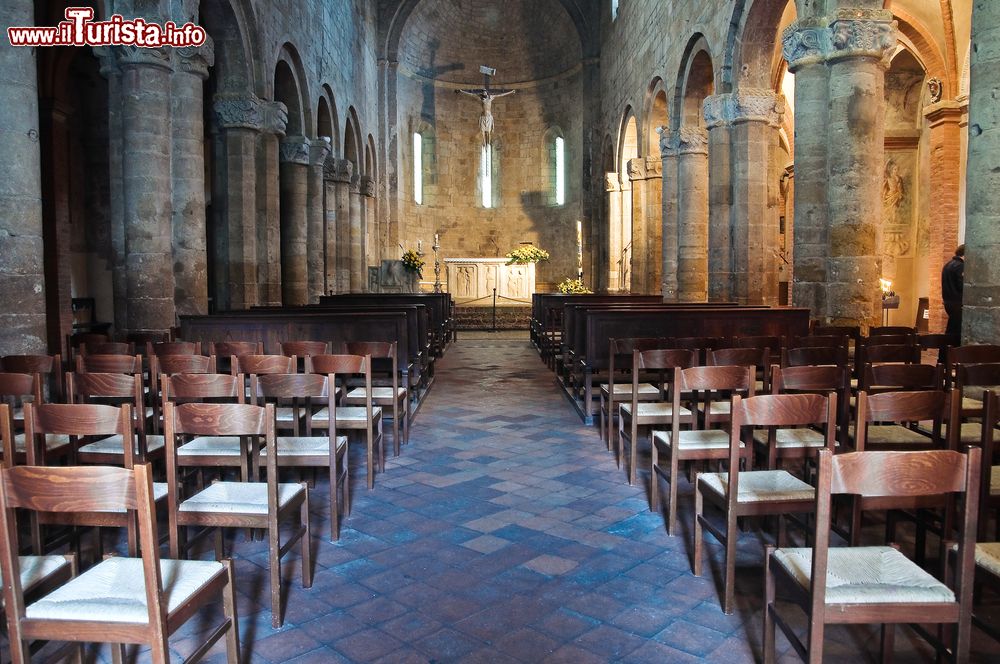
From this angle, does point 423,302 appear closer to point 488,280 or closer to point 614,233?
point 488,280

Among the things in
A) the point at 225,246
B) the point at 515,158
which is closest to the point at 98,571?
the point at 225,246

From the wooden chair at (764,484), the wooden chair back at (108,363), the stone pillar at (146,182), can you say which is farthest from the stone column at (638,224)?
the wooden chair at (764,484)

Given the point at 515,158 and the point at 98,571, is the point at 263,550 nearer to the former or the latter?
the point at 98,571

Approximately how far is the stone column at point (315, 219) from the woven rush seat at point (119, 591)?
14.7m

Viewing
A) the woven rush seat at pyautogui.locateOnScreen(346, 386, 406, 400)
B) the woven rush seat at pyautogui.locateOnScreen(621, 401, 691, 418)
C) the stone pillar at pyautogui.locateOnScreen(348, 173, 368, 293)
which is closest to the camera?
the woven rush seat at pyautogui.locateOnScreen(621, 401, 691, 418)

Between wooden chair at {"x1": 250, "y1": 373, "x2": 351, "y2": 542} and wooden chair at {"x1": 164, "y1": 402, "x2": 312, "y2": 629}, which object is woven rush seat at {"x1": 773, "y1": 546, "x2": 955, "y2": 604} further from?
wooden chair at {"x1": 250, "y1": 373, "x2": 351, "y2": 542}

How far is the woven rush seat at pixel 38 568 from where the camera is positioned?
240cm

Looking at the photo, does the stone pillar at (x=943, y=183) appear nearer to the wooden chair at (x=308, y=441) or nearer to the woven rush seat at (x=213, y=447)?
the wooden chair at (x=308, y=441)

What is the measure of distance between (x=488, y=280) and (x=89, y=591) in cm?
2049

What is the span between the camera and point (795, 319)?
8.53 metres

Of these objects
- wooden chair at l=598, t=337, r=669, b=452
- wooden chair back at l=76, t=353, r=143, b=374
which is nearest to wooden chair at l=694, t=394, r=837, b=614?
wooden chair at l=598, t=337, r=669, b=452

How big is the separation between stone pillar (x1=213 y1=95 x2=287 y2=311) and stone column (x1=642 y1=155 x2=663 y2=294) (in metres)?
10.0

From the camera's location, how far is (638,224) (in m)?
20.2

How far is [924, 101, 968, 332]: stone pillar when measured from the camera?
14391 millimetres
